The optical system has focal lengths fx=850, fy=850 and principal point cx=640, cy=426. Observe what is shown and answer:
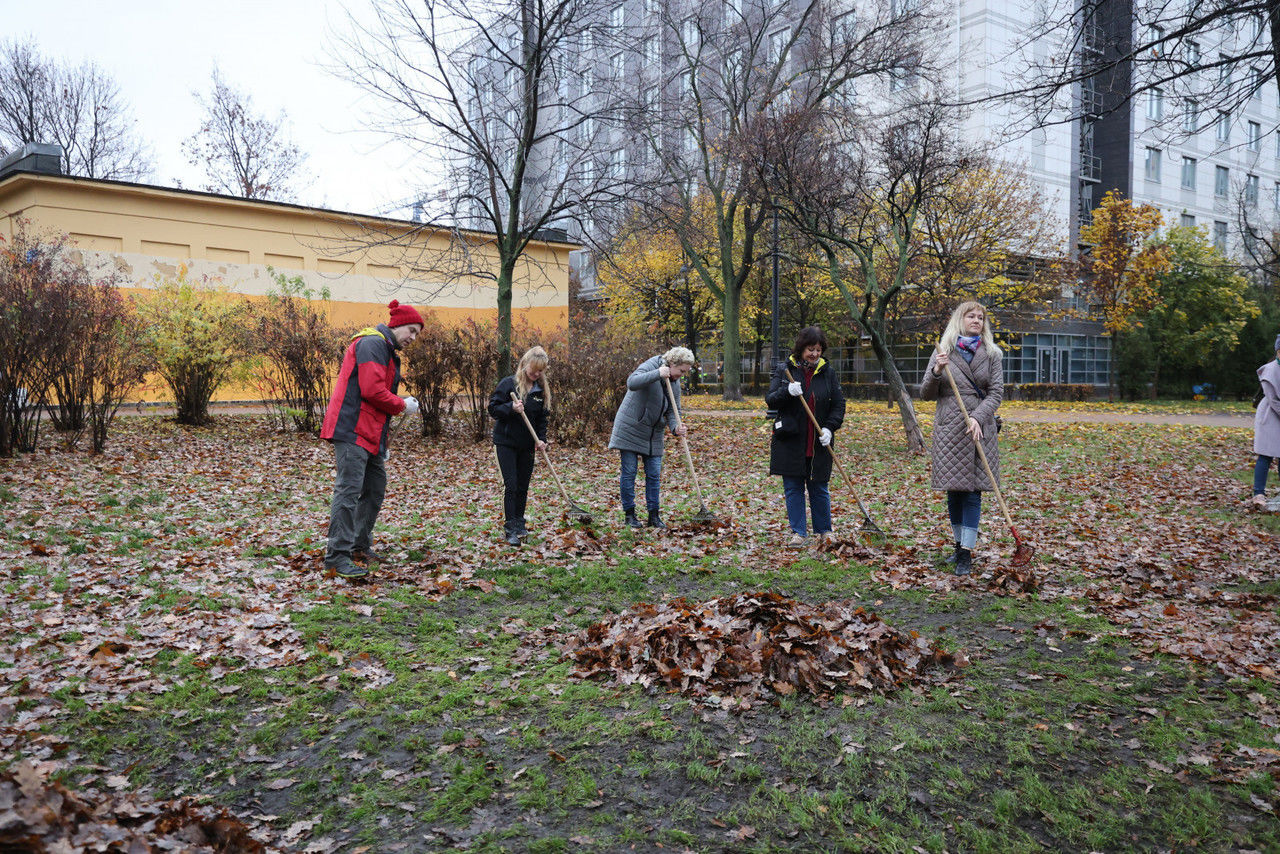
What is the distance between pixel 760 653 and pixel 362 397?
366 centimetres

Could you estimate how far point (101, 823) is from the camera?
2.71 metres

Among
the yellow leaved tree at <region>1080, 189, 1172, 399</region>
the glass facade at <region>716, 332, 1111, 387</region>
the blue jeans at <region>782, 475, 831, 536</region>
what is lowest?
the blue jeans at <region>782, 475, 831, 536</region>

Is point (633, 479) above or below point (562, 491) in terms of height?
above

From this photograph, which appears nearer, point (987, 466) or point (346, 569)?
point (987, 466)

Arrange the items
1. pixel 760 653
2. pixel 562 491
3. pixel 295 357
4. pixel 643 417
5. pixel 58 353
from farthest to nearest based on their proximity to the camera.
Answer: pixel 295 357, pixel 58 353, pixel 562 491, pixel 643 417, pixel 760 653

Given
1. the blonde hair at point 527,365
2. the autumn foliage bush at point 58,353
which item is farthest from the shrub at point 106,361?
the blonde hair at point 527,365

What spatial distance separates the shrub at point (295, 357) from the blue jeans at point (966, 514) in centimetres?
1091

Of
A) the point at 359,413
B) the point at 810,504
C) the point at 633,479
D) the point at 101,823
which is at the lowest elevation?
the point at 101,823

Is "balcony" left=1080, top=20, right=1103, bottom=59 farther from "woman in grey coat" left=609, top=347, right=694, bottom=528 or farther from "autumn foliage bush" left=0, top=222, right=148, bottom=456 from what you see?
"autumn foliage bush" left=0, top=222, right=148, bottom=456

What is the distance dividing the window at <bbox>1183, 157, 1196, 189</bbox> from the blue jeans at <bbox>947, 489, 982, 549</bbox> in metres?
47.4

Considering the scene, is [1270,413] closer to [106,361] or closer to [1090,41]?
[1090,41]

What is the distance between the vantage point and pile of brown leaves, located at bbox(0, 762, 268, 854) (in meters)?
2.27

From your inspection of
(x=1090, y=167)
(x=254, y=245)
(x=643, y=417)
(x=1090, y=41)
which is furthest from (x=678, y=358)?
(x=1090, y=167)

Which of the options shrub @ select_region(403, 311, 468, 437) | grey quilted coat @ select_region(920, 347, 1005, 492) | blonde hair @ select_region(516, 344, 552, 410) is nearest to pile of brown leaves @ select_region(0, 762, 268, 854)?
blonde hair @ select_region(516, 344, 552, 410)
